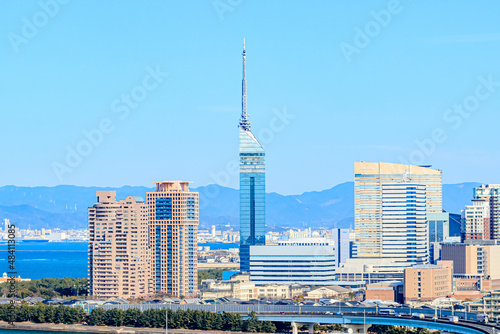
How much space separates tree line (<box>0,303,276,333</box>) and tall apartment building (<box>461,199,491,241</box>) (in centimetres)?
3377

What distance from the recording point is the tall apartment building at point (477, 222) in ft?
240

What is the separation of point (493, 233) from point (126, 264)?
31.4 m

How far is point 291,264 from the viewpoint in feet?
204

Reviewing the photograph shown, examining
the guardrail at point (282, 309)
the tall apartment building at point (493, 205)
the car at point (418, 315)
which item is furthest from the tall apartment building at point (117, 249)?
the tall apartment building at point (493, 205)

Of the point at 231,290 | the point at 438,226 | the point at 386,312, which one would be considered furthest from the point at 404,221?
the point at 386,312

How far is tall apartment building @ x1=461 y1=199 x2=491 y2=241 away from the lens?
240 feet

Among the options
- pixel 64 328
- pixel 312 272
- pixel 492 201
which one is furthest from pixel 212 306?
pixel 492 201

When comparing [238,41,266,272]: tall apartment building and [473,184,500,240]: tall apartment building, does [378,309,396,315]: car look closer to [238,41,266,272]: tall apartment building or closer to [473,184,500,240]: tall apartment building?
[238,41,266,272]: tall apartment building

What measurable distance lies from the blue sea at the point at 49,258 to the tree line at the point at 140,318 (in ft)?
133

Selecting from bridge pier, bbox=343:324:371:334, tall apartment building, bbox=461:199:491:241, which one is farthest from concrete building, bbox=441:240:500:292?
bridge pier, bbox=343:324:371:334

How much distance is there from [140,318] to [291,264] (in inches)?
779

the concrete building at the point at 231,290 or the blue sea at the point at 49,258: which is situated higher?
the concrete building at the point at 231,290

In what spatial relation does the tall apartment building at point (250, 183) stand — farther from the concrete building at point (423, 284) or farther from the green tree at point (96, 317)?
the green tree at point (96, 317)

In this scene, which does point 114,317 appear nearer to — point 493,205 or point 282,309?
point 282,309
